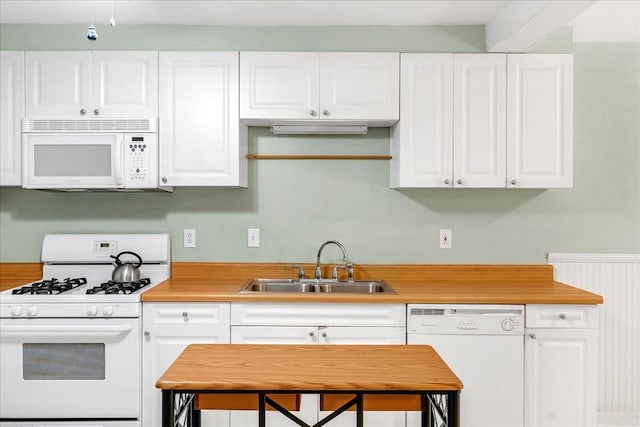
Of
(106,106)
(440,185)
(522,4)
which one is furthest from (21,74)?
(522,4)

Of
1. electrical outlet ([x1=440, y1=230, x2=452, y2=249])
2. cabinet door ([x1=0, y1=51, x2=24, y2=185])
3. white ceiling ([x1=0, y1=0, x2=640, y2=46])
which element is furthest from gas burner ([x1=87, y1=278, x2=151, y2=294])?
electrical outlet ([x1=440, y1=230, x2=452, y2=249])

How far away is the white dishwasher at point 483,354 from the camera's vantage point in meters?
2.34

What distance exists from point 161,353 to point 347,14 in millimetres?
2167

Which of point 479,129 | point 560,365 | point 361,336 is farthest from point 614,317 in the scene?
point 361,336

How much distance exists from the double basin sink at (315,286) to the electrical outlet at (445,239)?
1.53 feet

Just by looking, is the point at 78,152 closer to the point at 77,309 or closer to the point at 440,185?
the point at 77,309

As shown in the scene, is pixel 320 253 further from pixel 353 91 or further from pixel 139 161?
pixel 139 161

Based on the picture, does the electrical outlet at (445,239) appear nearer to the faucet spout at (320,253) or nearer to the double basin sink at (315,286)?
the double basin sink at (315,286)

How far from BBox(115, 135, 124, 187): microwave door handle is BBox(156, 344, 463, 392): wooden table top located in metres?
1.34

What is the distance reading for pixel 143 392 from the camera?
237cm

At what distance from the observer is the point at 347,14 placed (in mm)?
2643

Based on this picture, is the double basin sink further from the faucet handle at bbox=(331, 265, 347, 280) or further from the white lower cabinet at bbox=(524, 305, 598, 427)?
the white lower cabinet at bbox=(524, 305, 598, 427)

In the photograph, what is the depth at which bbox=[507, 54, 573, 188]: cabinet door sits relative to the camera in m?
2.62

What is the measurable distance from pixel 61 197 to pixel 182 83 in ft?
3.72
